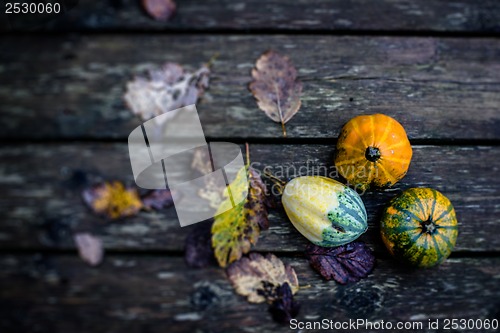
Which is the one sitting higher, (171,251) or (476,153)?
(476,153)

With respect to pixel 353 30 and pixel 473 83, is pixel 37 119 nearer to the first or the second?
pixel 353 30

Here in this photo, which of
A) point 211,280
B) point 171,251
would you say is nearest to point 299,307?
point 211,280

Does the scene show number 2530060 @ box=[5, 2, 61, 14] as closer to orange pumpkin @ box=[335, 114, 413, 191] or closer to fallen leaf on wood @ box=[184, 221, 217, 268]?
fallen leaf on wood @ box=[184, 221, 217, 268]

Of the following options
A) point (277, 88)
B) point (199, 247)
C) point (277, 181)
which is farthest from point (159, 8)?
point (199, 247)

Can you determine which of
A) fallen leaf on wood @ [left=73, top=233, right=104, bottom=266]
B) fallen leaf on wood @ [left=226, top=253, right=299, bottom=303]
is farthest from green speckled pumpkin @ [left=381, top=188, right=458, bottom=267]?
fallen leaf on wood @ [left=73, top=233, right=104, bottom=266]

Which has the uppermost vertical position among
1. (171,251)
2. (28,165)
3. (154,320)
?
(28,165)

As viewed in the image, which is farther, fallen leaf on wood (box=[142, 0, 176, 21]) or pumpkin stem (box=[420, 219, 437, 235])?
fallen leaf on wood (box=[142, 0, 176, 21])
